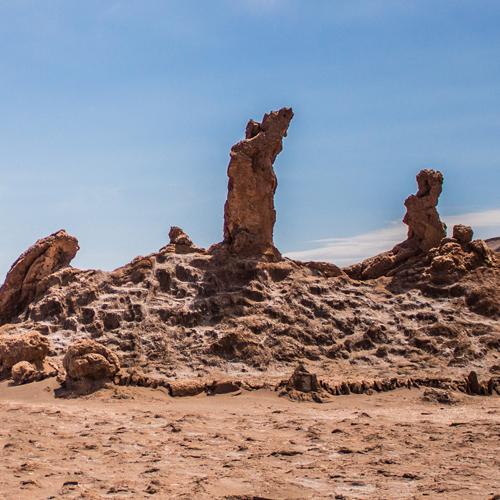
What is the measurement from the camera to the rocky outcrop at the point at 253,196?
1502 centimetres

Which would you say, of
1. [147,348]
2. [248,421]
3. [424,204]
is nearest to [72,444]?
[248,421]

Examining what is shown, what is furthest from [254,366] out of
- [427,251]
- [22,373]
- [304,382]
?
[427,251]

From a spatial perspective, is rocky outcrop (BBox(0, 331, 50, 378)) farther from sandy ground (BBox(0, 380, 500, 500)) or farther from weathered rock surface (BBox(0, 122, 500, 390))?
sandy ground (BBox(0, 380, 500, 500))

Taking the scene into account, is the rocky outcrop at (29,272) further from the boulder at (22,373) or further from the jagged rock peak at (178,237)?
the boulder at (22,373)

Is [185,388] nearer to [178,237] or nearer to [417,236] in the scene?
[178,237]

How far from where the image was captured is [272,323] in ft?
44.1

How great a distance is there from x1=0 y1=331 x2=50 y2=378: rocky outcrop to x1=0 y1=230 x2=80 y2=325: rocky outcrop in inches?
117

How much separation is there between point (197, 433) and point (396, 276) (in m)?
8.76

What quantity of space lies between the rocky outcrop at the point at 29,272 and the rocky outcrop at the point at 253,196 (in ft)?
13.7

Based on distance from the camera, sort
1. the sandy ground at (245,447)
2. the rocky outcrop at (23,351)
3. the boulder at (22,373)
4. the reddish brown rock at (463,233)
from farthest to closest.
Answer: the reddish brown rock at (463,233) → the rocky outcrop at (23,351) → the boulder at (22,373) → the sandy ground at (245,447)

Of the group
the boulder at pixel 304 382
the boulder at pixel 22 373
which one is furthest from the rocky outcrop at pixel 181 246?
the boulder at pixel 304 382

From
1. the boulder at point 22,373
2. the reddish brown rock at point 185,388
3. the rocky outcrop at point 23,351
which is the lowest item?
the reddish brown rock at point 185,388

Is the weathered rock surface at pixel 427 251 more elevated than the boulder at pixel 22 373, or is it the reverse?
the weathered rock surface at pixel 427 251

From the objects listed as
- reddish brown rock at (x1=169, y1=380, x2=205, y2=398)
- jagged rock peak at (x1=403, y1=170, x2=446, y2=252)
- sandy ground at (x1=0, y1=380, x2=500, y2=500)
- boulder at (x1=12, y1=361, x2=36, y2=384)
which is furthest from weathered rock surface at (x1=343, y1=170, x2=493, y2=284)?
boulder at (x1=12, y1=361, x2=36, y2=384)
